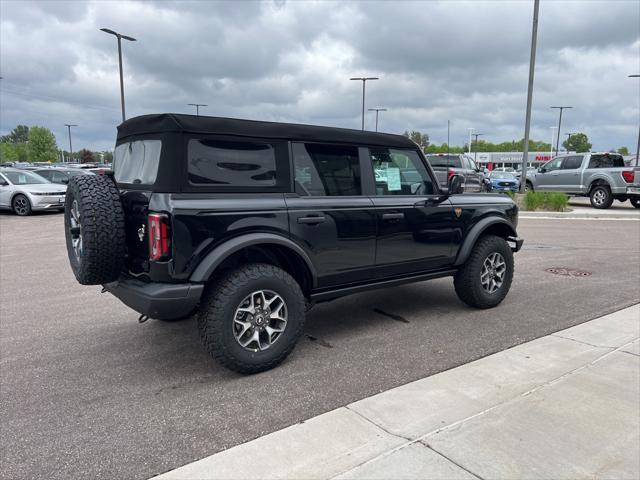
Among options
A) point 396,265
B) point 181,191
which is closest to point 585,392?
point 396,265

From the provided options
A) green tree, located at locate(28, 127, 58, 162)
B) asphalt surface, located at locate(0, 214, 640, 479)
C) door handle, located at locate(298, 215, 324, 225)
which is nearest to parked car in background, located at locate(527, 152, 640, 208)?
asphalt surface, located at locate(0, 214, 640, 479)

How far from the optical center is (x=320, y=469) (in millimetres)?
2473

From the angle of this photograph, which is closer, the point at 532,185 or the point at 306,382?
the point at 306,382

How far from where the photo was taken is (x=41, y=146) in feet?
355

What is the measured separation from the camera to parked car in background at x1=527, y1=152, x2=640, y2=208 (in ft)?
54.3

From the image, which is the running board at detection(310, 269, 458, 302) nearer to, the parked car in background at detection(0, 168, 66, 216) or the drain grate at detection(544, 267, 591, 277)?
the drain grate at detection(544, 267, 591, 277)

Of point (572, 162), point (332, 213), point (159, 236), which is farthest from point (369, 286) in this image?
point (572, 162)

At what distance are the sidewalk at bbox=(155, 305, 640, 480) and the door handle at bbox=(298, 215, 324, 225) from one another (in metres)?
1.40

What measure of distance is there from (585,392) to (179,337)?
333cm

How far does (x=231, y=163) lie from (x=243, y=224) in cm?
48

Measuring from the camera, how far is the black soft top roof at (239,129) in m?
3.37

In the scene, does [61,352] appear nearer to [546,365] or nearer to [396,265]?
[396,265]

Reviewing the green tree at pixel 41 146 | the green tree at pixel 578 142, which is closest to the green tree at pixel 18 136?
the green tree at pixel 41 146

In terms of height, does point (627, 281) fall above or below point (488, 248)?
below
